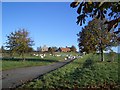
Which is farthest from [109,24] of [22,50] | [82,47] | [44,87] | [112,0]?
[82,47]

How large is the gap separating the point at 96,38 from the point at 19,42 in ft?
42.6

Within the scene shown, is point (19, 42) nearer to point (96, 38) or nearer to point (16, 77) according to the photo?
point (96, 38)

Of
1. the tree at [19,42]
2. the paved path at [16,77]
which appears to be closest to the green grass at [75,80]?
the paved path at [16,77]

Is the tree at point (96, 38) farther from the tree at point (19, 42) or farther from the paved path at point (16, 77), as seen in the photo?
the paved path at point (16, 77)

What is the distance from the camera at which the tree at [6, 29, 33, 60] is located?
45.7m

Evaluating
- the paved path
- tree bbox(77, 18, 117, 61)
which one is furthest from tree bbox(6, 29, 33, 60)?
the paved path

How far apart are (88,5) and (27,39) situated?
4354 centimetres

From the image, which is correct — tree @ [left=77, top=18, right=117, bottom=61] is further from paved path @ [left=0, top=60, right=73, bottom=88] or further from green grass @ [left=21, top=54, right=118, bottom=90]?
green grass @ [left=21, top=54, right=118, bottom=90]

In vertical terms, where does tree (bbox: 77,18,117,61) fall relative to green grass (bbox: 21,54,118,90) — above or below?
above

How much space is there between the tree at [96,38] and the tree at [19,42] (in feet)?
31.8

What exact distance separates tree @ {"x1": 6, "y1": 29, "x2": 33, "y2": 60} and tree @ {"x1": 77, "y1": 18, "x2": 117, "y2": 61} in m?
9.68

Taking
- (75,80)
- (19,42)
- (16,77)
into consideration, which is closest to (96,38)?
(19,42)

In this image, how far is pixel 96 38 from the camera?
4647 cm

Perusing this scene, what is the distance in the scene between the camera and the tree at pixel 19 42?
45.7m
